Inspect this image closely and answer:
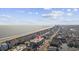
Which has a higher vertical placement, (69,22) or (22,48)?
(69,22)

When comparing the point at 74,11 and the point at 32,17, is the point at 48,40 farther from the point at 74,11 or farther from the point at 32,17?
the point at 74,11

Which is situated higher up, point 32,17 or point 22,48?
point 32,17
